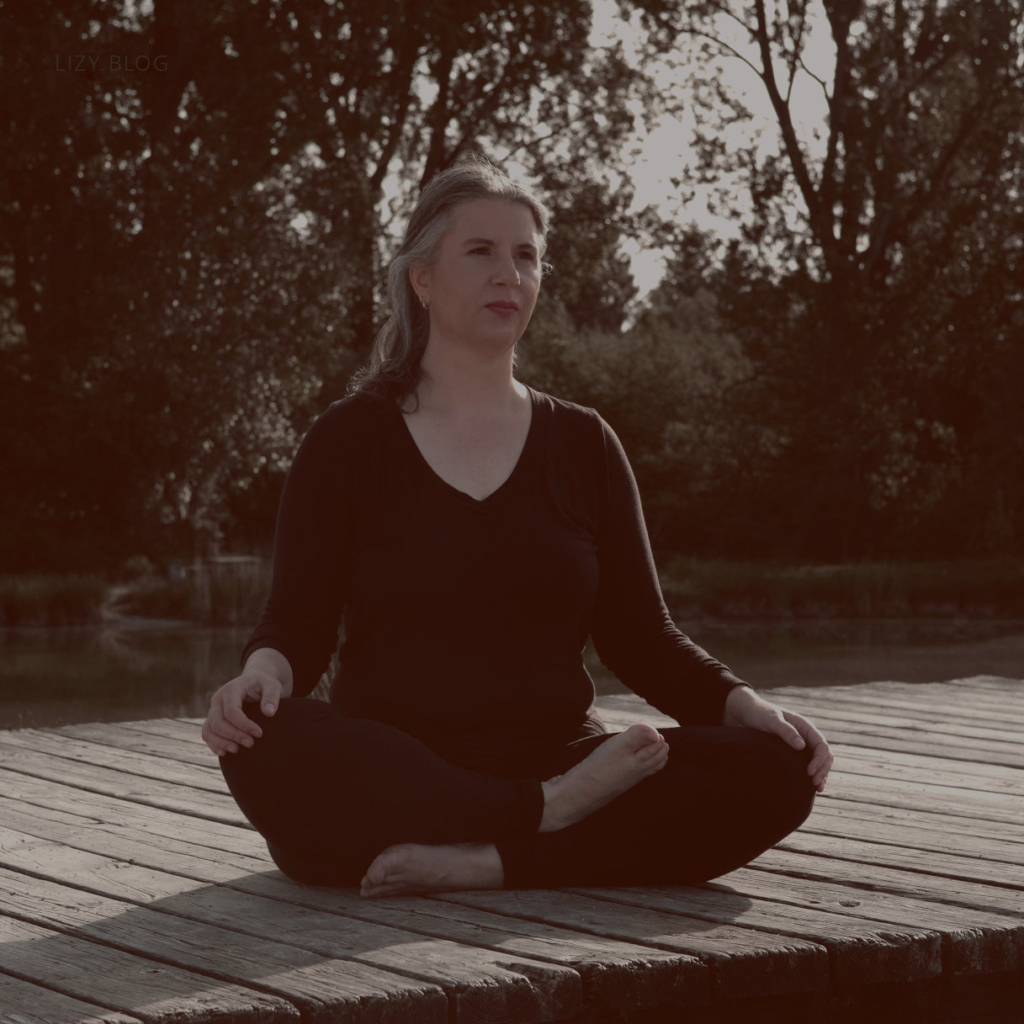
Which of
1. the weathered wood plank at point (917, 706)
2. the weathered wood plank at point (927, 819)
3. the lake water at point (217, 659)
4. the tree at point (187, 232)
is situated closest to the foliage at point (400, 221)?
the tree at point (187, 232)

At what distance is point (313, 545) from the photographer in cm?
283

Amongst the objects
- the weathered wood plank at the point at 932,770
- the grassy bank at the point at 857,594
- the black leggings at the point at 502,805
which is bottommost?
the grassy bank at the point at 857,594

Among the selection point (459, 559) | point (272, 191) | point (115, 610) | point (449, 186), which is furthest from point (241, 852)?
point (272, 191)

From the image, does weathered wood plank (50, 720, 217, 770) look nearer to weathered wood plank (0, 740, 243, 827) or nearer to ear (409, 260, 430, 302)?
weathered wood plank (0, 740, 243, 827)

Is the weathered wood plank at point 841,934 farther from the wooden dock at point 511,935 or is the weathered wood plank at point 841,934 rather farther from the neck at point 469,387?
the neck at point 469,387

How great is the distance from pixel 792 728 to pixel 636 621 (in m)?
0.37

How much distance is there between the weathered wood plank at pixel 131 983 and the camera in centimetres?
200

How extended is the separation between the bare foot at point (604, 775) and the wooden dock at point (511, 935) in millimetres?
139

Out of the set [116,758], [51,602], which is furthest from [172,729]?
[51,602]

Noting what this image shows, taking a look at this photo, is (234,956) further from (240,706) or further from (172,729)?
(172,729)

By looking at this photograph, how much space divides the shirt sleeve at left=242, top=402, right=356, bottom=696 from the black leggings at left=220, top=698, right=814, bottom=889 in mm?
183

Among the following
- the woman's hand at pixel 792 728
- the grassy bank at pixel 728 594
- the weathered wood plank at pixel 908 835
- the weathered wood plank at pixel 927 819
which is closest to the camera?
the woman's hand at pixel 792 728

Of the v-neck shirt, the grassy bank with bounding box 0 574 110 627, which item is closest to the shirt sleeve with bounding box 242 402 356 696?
the v-neck shirt

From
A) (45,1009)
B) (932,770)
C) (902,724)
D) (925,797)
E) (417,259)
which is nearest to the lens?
(45,1009)
